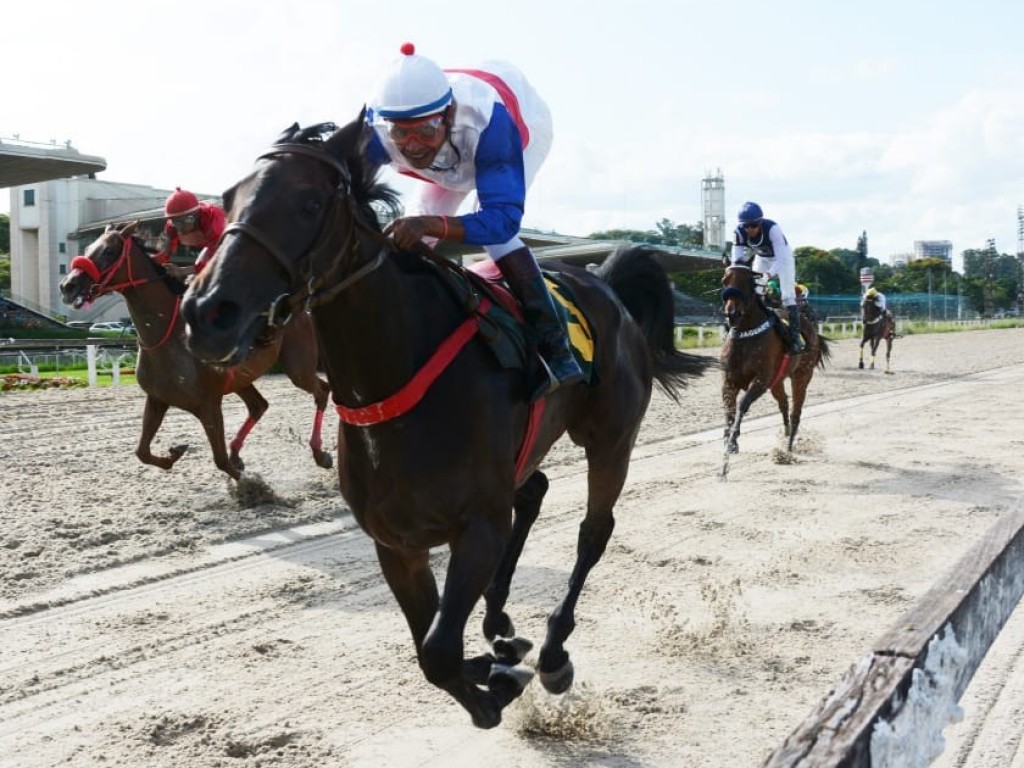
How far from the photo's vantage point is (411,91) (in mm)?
3197

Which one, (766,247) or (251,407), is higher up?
(766,247)

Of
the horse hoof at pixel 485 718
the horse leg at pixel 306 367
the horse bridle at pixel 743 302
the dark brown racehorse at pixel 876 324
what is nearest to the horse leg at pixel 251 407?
the horse leg at pixel 306 367

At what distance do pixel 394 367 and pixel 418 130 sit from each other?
2.39 ft

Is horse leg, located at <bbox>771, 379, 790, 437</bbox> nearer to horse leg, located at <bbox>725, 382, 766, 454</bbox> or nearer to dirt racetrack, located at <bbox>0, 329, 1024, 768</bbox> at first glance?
dirt racetrack, located at <bbox>0, 329, 1024, 768</bbox>

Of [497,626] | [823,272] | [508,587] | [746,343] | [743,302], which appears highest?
[823,272]

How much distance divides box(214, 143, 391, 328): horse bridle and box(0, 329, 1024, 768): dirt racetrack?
1605 millimetres

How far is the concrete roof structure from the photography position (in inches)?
1528

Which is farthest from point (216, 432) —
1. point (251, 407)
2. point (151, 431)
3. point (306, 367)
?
point (306, 367)

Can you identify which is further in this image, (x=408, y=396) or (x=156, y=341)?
(x=156, y=341)

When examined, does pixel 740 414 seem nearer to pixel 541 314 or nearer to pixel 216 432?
pixel 216 432

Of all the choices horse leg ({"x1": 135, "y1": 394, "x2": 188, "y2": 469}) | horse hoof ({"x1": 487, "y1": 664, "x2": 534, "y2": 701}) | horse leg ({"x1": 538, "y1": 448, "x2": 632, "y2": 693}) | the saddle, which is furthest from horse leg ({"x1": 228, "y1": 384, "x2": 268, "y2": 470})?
horse hoof ({"x1": 487, "y1": 664, "x2": 534, "y2": 701})

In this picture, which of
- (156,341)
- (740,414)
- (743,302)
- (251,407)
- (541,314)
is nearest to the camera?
(541,314)

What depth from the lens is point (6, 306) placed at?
1500 inches

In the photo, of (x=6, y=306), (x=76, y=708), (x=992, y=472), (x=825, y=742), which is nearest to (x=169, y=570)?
(x=76, y=708)
